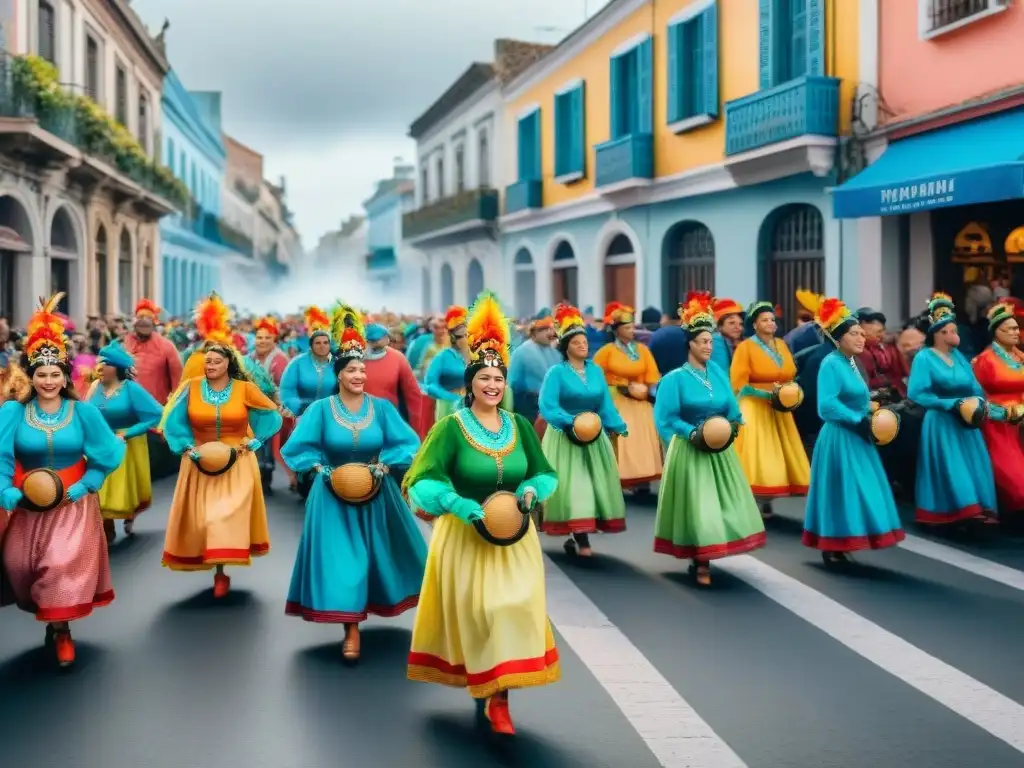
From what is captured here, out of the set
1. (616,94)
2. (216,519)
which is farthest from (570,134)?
(216,519)

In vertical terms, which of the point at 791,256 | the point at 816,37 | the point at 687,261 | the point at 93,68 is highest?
the point at 93,68

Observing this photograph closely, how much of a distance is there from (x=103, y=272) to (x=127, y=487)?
17.4m

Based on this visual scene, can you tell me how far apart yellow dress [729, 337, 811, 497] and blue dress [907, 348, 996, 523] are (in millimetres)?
1056

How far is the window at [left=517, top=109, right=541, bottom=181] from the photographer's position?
26594 millimetres

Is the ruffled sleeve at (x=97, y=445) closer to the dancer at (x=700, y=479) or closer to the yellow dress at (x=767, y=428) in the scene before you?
the dancer at (x=700, y=479)

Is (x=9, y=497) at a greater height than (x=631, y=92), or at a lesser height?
lesser

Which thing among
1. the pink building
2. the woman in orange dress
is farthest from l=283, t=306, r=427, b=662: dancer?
the pink building

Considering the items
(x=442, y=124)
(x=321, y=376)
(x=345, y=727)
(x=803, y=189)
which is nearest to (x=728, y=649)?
(x=345, y=727)

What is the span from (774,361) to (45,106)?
12475 millimetres

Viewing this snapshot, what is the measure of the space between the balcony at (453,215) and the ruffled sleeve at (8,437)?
23785 millimetres

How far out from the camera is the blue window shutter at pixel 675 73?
18.8 meters

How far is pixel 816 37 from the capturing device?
1516cm

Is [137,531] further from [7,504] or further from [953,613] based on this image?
[953,613]

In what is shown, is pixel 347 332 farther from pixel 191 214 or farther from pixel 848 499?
pixel 191 214
